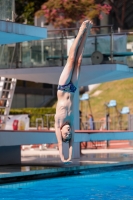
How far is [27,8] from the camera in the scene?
41.2 metres

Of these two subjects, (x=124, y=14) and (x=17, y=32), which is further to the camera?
(x=124, y=14)

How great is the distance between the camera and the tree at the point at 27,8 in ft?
134

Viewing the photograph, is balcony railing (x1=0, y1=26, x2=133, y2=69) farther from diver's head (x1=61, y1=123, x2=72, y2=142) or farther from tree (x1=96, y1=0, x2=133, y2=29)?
tree (x1=96, y1=0, x2=133, y2=29)

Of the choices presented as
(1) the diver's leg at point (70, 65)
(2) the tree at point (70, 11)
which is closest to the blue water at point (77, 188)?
(1) the diver's leg at point (70, 65)

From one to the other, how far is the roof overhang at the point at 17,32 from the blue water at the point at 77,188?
3916 mm

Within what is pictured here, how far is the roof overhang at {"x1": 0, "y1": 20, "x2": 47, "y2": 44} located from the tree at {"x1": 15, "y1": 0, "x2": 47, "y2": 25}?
23054mm

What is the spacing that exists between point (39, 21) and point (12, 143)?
80.2ft

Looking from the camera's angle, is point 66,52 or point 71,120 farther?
point 66,52

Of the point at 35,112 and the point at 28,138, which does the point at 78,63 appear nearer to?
the point at 28,138

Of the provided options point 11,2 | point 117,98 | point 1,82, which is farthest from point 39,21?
point 11,2

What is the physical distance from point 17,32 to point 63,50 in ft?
19.7

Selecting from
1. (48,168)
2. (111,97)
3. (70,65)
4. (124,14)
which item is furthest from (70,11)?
(48,168)

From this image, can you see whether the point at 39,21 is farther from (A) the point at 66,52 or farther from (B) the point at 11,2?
(B) the point at 11,2

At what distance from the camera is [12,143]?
17.5 metres
